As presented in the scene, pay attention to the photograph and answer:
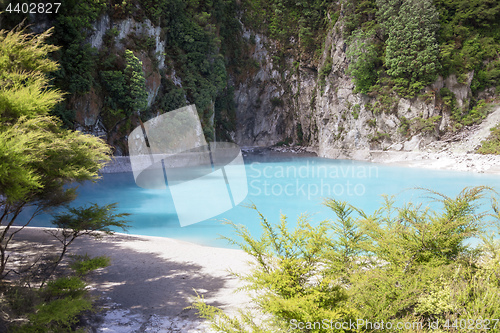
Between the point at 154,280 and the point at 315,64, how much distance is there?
120 feet

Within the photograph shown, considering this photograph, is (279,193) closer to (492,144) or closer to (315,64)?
(492,144)

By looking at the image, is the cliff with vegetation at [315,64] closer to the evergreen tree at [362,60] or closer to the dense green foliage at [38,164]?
the evergreen tree at [362,60]

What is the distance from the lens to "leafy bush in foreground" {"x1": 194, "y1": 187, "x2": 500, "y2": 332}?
1.90 metres

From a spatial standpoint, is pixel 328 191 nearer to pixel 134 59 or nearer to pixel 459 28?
pixel 134 59

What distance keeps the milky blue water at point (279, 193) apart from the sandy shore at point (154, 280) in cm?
177

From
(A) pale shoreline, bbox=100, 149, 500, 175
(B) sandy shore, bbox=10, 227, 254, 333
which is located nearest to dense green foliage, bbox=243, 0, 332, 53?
(A) pale shoreline, bbox=100, 149, 500, 175

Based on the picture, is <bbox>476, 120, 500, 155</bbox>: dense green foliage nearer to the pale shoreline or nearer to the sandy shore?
the pale shoreline

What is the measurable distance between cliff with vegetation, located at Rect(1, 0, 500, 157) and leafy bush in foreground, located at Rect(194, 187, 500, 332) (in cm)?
1679

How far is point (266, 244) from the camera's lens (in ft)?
7.62

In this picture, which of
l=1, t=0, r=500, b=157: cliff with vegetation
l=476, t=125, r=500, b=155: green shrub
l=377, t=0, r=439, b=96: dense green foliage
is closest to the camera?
l=1, t=0, r=500, b=157: cliff with vegetation

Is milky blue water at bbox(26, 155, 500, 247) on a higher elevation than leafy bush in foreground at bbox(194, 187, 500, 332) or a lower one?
lower

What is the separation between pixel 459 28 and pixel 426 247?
31217 mm

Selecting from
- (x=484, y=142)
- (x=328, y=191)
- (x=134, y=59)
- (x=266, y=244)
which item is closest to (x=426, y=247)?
(x=266, y=244)

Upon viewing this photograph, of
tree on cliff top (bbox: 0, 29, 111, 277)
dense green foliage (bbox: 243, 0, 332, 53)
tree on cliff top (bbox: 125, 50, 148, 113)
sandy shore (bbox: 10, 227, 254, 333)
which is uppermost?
dense green foliage (bbox: 243, 0, 332, 53)
